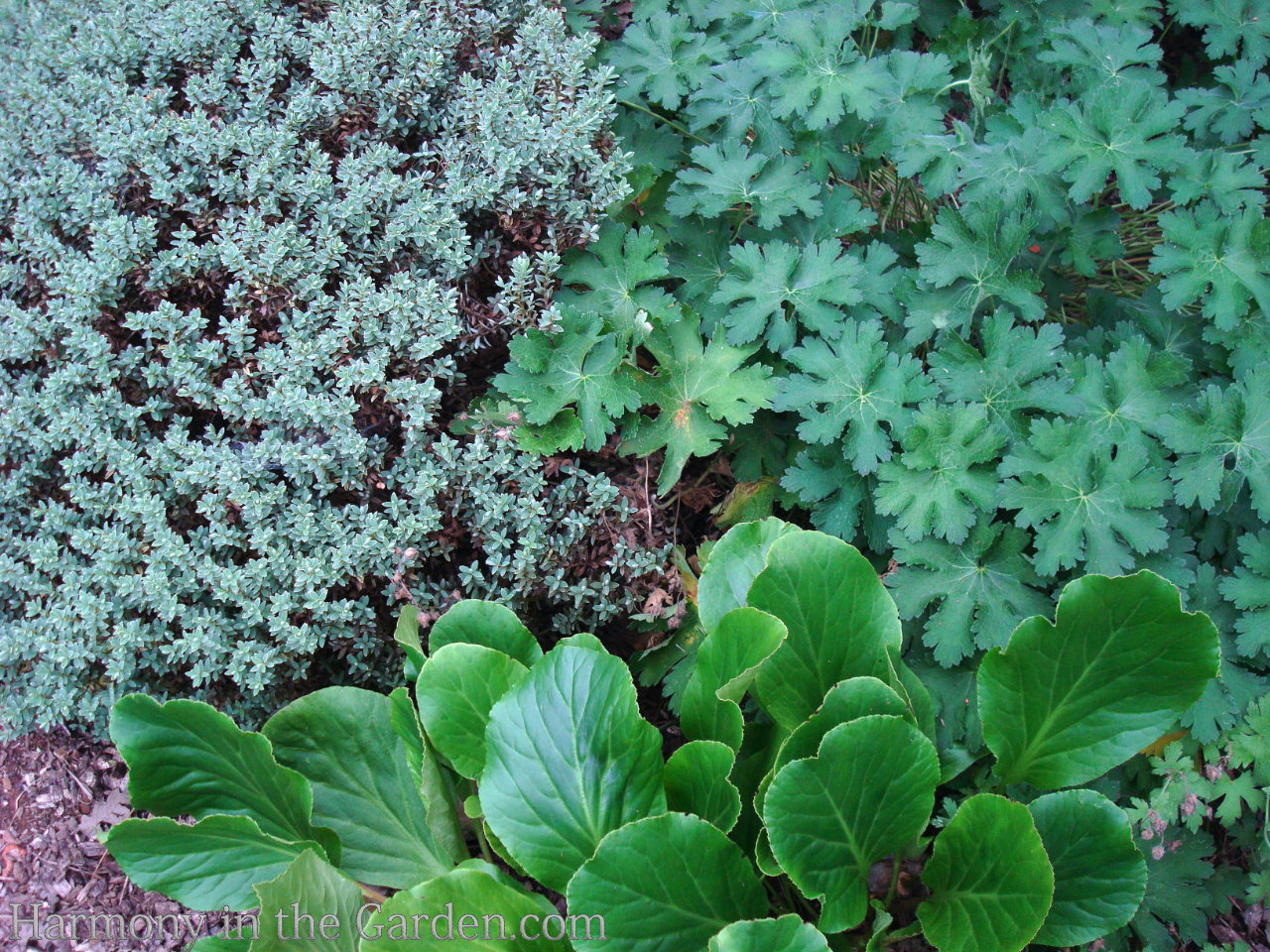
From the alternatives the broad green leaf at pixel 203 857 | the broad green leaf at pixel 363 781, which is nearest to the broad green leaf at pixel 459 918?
the broad green leaf at pixel 203 857

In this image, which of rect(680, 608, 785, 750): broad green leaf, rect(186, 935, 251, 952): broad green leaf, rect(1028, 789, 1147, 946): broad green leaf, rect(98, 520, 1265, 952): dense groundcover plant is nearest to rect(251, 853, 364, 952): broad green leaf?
rect(98, 520, 1265, 952): dense groundcover plant

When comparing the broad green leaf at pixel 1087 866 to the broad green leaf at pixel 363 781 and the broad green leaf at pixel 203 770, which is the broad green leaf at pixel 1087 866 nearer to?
the broad green leaf at pixel 363 781

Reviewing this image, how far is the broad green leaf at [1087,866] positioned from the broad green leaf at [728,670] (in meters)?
0.54

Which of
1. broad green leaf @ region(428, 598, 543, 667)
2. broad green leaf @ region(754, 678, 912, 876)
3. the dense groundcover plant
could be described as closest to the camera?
the dense groundcover plant

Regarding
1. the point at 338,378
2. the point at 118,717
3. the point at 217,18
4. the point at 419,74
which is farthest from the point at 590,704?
the point at 217,18

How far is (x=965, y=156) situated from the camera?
212 cm

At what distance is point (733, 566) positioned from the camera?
1807mm

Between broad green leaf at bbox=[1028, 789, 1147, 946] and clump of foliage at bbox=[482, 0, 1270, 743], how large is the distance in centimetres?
42

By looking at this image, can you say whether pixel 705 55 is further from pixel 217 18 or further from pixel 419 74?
pixel 217 18

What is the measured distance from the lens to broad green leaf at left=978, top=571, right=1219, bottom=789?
149cm

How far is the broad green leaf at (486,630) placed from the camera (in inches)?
68.4

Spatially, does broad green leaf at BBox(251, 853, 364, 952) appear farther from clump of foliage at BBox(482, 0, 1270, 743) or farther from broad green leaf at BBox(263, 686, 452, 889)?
clump of foliage at BBox(482, 0, 1270, 743)

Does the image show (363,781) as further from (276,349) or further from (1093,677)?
(1093,677)

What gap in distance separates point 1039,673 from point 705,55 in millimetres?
1826
